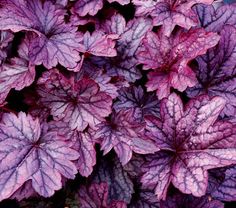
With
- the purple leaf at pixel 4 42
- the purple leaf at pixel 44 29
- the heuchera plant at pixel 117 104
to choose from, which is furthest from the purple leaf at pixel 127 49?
the purple leaf at pixel 4 42

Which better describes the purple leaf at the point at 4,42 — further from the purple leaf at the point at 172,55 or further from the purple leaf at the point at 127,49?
the purple leaf at the point at 172,55

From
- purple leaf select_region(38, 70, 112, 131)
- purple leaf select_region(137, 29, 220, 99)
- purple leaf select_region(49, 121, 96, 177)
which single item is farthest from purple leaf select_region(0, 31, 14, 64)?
purple leaf select_region(137, 29, 220, 99)

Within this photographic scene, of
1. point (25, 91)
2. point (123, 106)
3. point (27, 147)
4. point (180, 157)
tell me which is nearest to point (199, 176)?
point (180, 157)

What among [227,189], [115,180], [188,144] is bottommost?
[227,189]

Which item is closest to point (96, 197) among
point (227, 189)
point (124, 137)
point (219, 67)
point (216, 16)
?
point (124, 137)

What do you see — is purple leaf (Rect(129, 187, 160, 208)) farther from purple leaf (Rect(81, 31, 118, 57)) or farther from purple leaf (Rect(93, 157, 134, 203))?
purple leaf (Rect(81, 31, 118, 57))

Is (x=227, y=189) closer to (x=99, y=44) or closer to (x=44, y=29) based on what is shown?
(x=99, y=44)

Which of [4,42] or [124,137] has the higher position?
[4,42]
